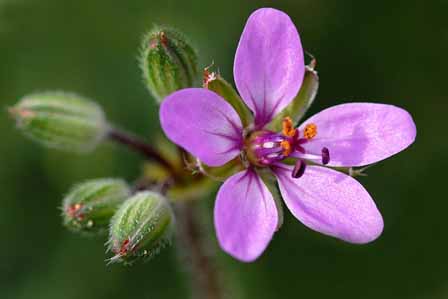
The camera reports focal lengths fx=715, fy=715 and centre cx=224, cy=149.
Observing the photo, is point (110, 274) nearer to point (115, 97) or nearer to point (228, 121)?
point (115, 97)

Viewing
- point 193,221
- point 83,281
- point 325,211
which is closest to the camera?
point 325,211

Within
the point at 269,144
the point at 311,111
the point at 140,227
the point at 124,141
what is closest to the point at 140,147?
the point at 124,141

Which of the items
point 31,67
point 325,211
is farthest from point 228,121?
point 31,67

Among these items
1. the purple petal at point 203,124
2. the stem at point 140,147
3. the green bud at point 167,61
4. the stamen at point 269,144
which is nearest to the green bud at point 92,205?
the stem at point 140,147

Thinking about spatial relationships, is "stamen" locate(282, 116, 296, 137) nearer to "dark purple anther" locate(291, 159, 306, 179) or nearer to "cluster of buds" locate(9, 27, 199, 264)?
"dark purple anther" locate(291, 159, 306, 179)

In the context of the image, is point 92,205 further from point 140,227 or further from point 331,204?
point 331,204

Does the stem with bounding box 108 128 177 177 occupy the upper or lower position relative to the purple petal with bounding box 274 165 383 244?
upper

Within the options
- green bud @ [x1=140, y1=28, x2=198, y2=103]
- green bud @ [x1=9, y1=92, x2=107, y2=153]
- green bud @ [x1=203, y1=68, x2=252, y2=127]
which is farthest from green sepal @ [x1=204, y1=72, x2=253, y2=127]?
green bud @ [x1=9, y1=92, x2=107, y2=153]
